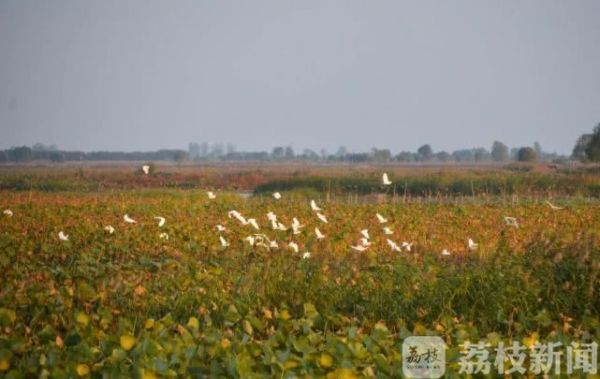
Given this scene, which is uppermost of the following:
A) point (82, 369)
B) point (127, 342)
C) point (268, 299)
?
point (127, 342)

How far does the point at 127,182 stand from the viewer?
165 feet

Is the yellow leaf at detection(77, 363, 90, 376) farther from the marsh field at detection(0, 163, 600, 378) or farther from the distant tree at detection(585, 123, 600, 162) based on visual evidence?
the distant tree at detection(585, 123, 600, 162)

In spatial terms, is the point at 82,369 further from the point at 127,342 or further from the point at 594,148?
the point at 594,148

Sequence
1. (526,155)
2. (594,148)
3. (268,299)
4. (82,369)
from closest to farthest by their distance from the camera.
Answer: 1. (82,369)
2. (268,299)
3. (594,148)
4. (526,155)

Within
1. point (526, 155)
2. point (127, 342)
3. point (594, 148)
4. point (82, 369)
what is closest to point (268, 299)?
point (127, 342)

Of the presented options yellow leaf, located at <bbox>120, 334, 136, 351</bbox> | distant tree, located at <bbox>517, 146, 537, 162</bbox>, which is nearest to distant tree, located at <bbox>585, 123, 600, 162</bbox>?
distant tree, located at <bbox>517, 146, 537, 162</bbox>

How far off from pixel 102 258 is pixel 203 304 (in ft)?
16.6

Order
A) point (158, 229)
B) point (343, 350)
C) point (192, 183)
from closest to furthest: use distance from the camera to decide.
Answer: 1. point (343, 350)
2. point (158, 229)
3. point (192, 183)

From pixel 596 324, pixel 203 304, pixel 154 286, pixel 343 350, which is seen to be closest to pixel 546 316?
pixel 596 324

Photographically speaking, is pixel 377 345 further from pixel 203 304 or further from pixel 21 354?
pixel 21 354

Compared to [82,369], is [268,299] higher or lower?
lower

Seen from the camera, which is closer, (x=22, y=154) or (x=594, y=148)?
(x=594, y=148)

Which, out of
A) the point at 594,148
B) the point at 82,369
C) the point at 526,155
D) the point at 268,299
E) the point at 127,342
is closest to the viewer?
the point at 82,369

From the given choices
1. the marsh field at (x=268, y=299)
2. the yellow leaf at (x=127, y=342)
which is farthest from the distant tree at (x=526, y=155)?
the yellow leaf at (x=127, y=342)
